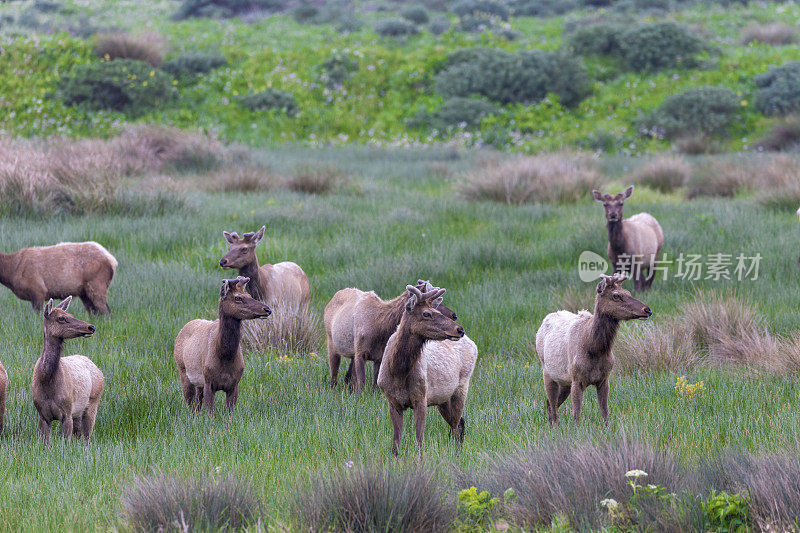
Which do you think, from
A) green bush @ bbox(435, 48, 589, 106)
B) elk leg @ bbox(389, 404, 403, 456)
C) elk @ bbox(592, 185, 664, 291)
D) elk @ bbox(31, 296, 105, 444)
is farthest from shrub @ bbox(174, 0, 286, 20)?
elk leg @ bbox(389, 404, 403, 456)

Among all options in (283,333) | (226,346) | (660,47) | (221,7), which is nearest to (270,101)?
(221,7)

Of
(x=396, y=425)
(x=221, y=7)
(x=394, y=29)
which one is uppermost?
(x=396, y=425)

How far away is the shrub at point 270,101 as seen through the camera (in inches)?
1283

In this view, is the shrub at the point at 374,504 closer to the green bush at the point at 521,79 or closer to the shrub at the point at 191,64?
the green bush at the point at 521,79

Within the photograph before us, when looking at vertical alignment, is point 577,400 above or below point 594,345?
below

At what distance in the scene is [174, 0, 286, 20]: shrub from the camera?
44.2 meters

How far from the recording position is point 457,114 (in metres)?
30.4

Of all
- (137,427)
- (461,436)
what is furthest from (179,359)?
(461,436)

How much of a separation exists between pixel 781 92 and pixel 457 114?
11.5 meters

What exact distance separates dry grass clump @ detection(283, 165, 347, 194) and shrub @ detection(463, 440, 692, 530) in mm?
13205

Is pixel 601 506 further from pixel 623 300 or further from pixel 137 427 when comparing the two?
pixel 137 427

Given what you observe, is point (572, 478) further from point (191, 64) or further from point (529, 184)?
point (191, 64)

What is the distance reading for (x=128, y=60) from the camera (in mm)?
32594

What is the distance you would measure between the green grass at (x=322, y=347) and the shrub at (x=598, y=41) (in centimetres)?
1905
